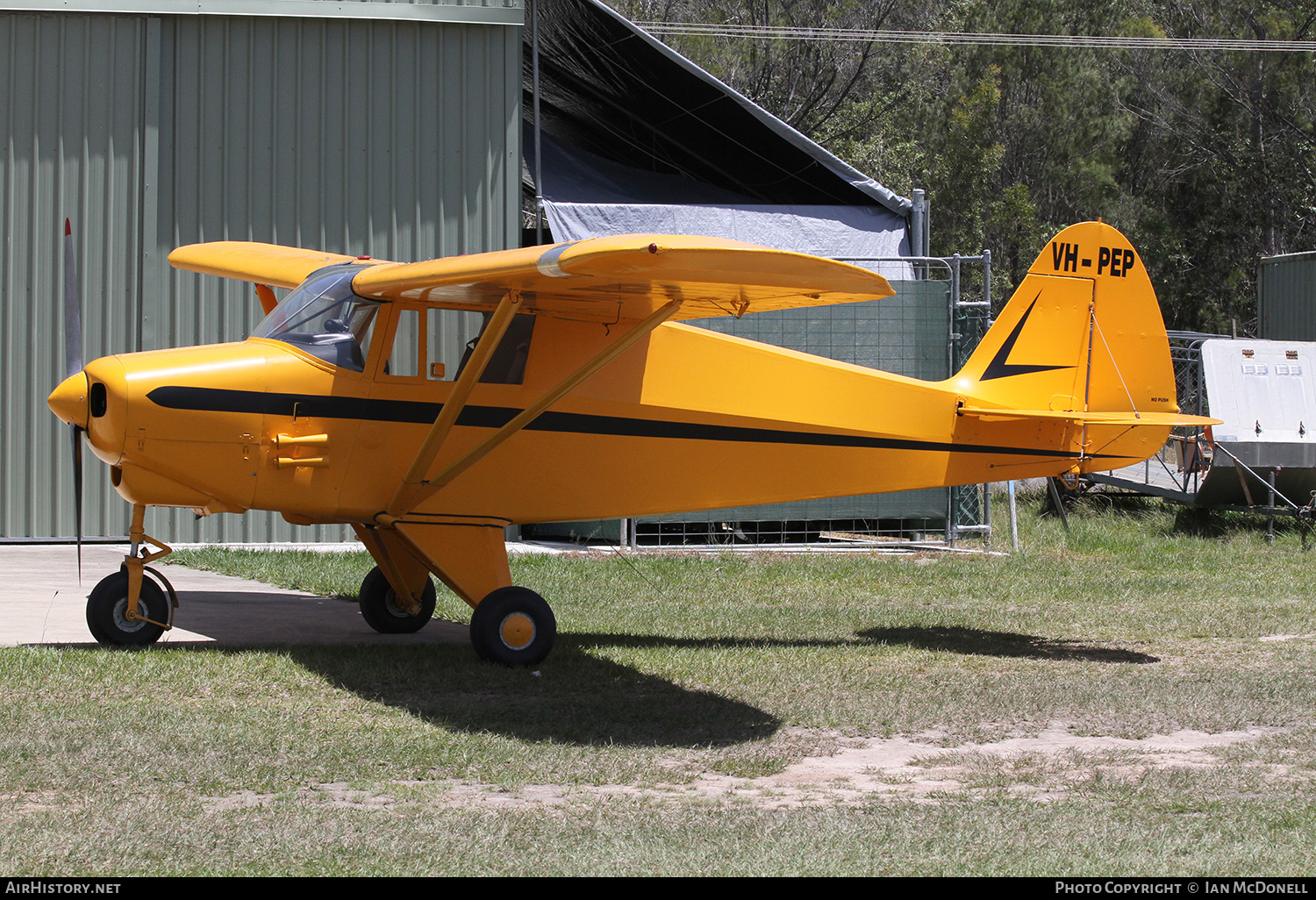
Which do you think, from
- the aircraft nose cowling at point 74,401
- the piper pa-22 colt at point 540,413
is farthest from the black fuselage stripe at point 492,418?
the aircraft nose cowling at point 74,401

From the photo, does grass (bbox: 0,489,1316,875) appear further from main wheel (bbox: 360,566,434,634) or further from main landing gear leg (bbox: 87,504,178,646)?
main wheel (bbox: 360,566,434,634)

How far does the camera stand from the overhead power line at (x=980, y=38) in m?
35.4

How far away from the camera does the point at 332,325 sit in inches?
303

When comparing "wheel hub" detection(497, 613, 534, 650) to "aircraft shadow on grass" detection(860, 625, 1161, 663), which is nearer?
"wheel hub" detection(497, 613, 534, 650)

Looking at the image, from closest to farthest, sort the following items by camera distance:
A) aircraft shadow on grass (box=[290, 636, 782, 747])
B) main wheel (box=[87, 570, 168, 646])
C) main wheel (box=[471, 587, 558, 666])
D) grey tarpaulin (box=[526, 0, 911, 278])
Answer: aircraft shadow on grass (box=[290, 636, 782, 747]), main wheel (box=[471, 587, 558, 666]), main wheel (box=[87, 570, 168, 646]), grey tarpaulin (box=[526, 0, 911, 278])

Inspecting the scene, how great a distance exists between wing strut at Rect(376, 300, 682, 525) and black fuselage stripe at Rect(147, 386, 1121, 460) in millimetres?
222

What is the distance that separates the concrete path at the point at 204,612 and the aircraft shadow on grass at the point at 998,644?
123 inches

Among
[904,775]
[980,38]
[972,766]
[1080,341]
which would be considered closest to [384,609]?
[904,775]

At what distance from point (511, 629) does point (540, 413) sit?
1280mm

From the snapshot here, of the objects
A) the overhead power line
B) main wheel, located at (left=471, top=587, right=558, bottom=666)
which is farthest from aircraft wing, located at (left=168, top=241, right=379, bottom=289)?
the overhead power line

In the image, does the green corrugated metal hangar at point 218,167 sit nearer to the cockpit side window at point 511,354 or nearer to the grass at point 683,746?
the grass at point 683,746

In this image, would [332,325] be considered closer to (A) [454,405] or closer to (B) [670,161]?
(A) [454,405]

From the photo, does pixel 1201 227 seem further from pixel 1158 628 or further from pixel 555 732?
pixel 555 732

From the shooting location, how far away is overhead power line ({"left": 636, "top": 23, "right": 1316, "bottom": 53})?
35.4 m
